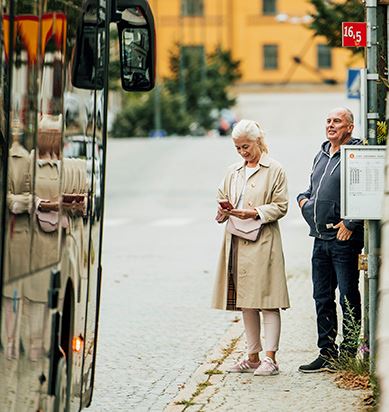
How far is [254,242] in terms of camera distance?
9.68 metres

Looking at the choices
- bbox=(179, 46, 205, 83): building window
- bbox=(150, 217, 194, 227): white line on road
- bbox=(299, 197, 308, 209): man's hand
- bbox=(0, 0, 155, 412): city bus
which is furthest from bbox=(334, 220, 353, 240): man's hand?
bbox=(179, 46, 205, 83): building window

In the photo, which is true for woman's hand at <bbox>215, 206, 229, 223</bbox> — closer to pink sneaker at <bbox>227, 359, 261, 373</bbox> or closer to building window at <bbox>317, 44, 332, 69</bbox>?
pink sneaker at <bbox>227, 359, 261, 373</bbox>

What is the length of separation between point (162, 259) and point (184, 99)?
1845 inches

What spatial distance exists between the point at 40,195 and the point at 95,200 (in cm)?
170

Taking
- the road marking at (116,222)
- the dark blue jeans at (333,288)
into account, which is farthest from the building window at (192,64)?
the dark blue jeans at (333,288)

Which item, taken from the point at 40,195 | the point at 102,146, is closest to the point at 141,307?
the point at 102,146

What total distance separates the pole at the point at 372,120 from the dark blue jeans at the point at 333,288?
493 millimetres

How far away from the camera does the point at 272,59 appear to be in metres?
114

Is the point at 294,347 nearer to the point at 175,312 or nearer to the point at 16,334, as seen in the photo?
the point at 175,312

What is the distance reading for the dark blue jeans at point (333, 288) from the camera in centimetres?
950

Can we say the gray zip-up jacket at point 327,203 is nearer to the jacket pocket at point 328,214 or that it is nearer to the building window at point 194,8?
the jacket pocket at point 328,214

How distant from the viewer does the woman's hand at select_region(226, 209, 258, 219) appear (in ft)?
31.2

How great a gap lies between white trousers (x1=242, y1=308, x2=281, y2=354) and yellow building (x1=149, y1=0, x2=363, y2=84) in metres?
101

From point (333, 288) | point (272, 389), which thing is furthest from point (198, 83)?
point (272, 389)
